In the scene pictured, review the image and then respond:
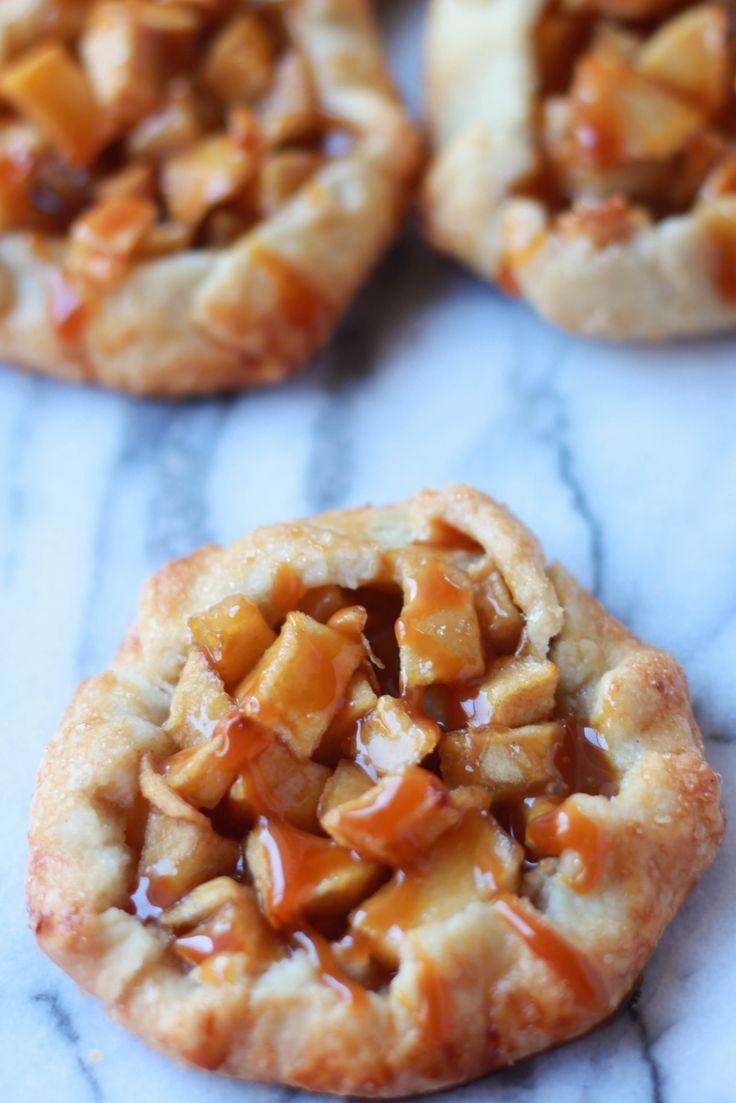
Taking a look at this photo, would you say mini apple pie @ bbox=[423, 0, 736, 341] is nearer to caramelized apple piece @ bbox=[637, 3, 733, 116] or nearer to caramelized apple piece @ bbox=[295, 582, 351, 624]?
caramelized apple piece @ bbox=[637, 3, 733, 116]

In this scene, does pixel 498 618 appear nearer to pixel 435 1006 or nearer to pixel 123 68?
pixel 435 1006

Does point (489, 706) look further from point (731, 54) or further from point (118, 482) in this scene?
point (731, 54)

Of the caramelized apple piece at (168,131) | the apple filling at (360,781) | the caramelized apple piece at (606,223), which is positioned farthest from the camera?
the caramelized apple piece at (168,131)

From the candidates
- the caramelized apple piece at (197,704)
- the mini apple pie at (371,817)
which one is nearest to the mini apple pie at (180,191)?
the mini apple pie at (371,817)

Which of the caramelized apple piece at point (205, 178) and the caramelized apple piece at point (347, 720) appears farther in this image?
the caramelized apple piece at point (205, 178)

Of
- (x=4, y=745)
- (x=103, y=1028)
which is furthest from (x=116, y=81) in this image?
(x=103, y=1028)

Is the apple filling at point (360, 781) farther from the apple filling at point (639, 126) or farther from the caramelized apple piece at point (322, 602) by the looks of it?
the apple filling at point (639, 126)
